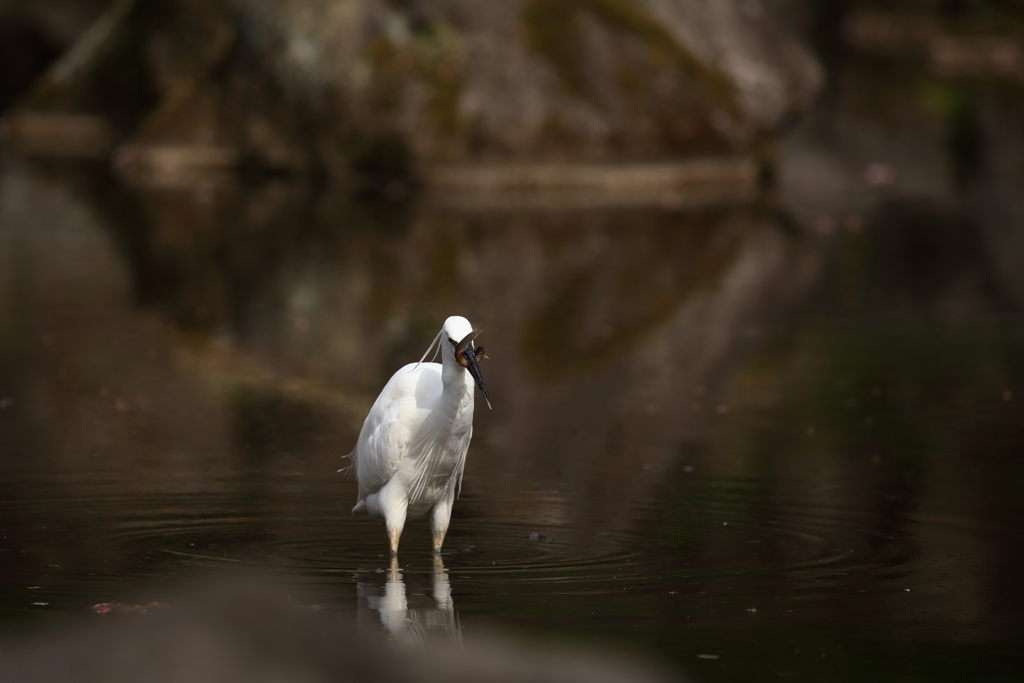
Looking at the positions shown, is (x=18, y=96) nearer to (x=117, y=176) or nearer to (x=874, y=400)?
(x=117, y=176)

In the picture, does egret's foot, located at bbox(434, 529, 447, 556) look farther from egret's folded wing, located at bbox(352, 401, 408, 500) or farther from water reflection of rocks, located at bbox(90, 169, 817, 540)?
water reflection of rocks, located at bbox(90, 169, 817, 540)

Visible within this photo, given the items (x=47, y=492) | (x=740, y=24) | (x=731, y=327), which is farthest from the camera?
(x=740, y=24)

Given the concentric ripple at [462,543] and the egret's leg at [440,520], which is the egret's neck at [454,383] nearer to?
the egret's leg at [440,520]

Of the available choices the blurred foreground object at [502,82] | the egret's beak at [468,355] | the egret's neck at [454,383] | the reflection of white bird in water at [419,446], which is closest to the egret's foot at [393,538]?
the reflection of white bird in water at [419,446]

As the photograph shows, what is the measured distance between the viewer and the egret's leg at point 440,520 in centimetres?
717

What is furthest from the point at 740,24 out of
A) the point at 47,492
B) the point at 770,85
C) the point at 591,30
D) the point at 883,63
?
the point at 883,63

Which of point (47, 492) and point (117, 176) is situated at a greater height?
point (117, 176)

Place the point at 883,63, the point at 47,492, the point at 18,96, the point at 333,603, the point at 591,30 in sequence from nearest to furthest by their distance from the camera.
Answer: the point at 333,603, the point at 47,492, the point at 591,30, the point at 18,96, the point at 883,63

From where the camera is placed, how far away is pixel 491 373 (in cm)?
1132

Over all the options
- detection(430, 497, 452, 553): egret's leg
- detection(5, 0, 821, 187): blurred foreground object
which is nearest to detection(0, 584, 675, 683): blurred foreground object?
detection(430, 497, 452, 553): egret's leg

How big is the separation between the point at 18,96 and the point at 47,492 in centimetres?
3080

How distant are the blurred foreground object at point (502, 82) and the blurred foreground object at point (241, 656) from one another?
62.8 ft

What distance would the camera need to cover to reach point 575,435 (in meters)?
9.65

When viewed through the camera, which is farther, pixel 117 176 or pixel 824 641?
pixel 117 176
